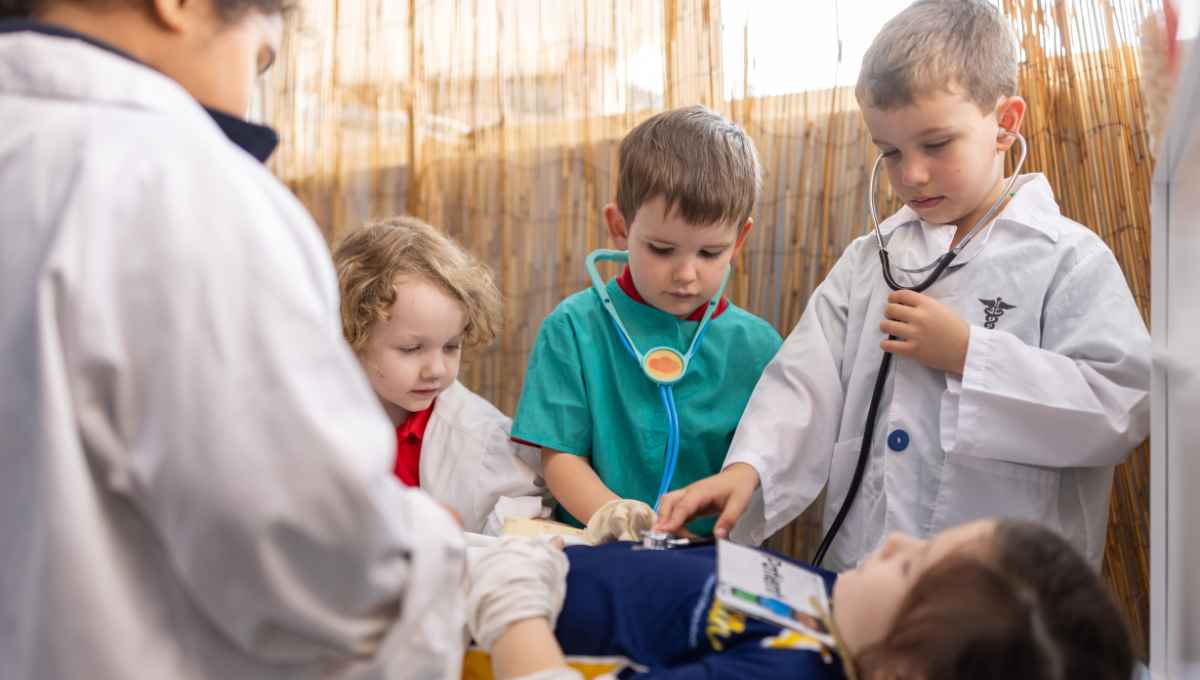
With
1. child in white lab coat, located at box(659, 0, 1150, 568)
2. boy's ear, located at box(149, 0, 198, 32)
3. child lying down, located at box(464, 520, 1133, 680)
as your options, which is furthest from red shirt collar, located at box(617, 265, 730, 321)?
boy's ear, located at box(149, 0, 198, 32)

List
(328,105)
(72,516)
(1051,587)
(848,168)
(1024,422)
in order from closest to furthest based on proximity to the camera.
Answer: (72,516)
(1051,587)
(1024,422)
(848,168)
(328,105)

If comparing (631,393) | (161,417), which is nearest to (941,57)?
(631,393)

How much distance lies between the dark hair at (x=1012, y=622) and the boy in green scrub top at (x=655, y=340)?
0.88 meters

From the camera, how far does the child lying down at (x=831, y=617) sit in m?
0.85

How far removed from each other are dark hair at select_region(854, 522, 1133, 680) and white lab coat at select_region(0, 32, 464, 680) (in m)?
0.46

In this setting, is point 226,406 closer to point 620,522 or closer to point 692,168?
point 620,522

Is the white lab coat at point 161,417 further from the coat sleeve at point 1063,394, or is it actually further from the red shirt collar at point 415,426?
the red shirt collar at point 415,426

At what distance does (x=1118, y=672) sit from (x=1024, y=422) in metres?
0.59

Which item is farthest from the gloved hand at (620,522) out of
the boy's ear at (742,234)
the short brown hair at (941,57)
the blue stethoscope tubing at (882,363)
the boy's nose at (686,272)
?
the short brown hair at (941,57)

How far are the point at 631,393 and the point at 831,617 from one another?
2.69 feet

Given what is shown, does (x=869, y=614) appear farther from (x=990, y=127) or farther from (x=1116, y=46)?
(x=1116, y=46)

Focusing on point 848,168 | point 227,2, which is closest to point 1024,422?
point 848,168

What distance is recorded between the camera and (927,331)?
1.47 m

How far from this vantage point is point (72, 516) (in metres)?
0.69
